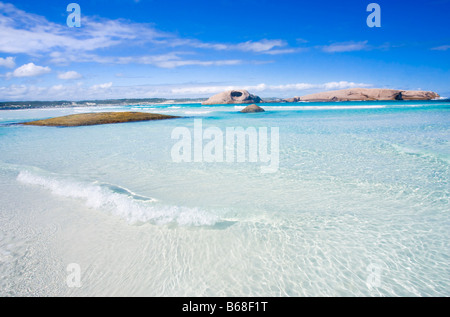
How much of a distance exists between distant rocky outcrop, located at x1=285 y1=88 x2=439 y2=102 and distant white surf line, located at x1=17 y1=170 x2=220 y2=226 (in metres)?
123

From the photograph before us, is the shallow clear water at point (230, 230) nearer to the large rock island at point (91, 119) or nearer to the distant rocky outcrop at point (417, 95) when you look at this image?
the large rock island at point (91, 119)

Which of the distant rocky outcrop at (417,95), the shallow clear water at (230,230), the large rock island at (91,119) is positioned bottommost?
the shallow clear water at (230,230)

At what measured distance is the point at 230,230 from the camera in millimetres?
4035

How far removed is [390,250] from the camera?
11.3 ft

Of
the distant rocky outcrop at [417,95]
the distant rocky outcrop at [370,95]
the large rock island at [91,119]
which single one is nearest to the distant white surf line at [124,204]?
the large rock island at [91,119]

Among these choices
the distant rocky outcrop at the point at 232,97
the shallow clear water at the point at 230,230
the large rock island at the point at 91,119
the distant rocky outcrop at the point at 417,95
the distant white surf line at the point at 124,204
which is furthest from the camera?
the distant rocky outcrop at the point at 232,97

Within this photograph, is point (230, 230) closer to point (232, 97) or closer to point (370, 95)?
point (232, 97)

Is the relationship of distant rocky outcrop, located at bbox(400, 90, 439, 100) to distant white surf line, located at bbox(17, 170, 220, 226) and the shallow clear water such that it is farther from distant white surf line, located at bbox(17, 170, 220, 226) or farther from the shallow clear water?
distant white surf line, located at bbox(17, 170, 220, 226)

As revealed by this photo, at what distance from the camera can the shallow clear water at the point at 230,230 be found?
294 cm

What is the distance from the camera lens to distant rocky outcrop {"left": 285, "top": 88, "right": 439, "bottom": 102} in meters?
101

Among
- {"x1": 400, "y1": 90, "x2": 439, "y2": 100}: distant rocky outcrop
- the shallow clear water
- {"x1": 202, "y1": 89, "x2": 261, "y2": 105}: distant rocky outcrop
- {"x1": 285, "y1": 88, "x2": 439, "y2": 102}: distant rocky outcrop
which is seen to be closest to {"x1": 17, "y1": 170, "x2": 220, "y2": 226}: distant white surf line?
the shallow clear water

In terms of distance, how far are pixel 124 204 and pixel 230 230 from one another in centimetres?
240

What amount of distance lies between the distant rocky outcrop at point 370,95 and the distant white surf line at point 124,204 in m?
123

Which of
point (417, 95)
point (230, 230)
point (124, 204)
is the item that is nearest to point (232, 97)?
point (417, 95)
